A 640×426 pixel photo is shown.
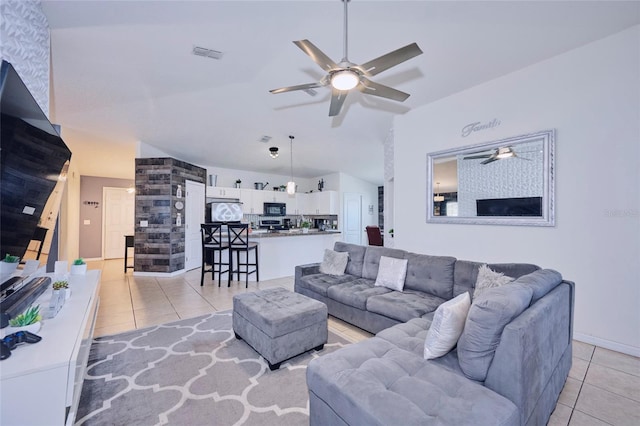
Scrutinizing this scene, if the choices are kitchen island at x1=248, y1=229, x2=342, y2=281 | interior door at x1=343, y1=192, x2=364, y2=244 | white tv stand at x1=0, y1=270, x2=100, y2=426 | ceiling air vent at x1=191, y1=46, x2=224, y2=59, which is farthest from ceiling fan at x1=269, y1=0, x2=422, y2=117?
interior door at x1=343, y1=192, x2=364, y2=244

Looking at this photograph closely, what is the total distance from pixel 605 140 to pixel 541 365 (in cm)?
249

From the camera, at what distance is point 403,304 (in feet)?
8.43

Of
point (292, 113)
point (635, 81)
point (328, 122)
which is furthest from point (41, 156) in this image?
point (635, 81)

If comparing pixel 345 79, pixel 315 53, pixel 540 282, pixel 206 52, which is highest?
pixel 206 52

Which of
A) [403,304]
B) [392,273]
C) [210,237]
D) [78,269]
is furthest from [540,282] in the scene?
[210,237]

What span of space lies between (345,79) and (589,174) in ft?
8.75

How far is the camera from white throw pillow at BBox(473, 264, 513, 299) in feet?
7.21

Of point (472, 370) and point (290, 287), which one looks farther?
point (290, 287)

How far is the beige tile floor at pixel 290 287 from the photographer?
1.80 meters

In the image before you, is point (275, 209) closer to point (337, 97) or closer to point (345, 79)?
point (337, 97)

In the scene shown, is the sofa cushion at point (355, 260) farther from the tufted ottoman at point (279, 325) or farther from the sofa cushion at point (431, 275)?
the tufted ottoman at point (279, 325)

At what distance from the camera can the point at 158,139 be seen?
17.8 feet

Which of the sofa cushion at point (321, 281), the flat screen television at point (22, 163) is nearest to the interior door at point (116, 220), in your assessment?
the sofa cushion at point (321, 281)

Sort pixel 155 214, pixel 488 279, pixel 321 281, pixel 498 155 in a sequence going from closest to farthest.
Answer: pixel 488 279, pixel 498 155, pixel 321 281, pixel 155 214
